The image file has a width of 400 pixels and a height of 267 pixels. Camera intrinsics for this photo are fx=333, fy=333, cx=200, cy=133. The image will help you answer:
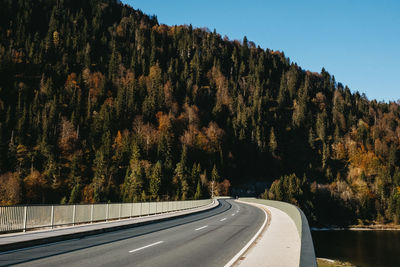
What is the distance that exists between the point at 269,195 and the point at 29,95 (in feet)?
382

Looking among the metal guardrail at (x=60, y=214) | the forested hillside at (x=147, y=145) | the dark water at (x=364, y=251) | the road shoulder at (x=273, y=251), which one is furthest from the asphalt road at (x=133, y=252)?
the forested hillside at (x=147, y=145)

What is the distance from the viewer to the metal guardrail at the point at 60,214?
1391cm

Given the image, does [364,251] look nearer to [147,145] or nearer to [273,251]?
[273,251]

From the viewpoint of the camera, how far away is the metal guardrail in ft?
45.6

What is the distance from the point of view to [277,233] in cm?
1655

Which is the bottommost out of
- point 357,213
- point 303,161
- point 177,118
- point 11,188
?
point 357,213

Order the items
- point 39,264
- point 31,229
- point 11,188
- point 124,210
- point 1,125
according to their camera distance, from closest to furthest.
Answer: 1. point 39,264
2. point 31,229
3. point 124,210
4. point 11,188
5. point 1,125

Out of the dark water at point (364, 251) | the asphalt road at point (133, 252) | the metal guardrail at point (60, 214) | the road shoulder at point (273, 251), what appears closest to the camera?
the asphalt road at point (133, 252)

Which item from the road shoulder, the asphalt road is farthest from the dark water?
the asphalt road

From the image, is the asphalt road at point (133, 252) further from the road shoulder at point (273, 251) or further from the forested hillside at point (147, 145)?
the forested hillside at point (147, 145)

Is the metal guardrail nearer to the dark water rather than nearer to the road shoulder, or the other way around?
the road shoulder

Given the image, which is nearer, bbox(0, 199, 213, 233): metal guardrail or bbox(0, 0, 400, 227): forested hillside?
bbox(0, 199, 213, 233): metal guardrail

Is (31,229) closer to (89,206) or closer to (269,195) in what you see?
(89,206)

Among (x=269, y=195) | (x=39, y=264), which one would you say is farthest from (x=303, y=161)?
(x=39, y=264)
